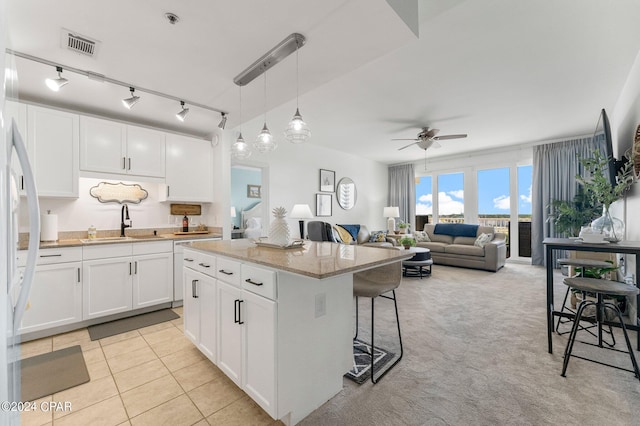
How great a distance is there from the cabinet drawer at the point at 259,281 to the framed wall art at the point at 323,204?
438cm

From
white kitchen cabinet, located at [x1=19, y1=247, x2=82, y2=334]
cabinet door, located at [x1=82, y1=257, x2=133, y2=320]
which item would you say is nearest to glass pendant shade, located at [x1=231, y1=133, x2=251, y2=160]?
cabinet door, located at [x1=82, y1=257, x2=133, y2=320]

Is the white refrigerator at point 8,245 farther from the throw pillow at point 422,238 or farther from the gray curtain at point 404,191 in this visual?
the gray curtain at point 404,191

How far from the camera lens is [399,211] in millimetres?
7742

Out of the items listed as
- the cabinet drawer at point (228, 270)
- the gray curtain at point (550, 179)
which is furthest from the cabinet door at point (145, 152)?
the gray curtain at point (550, 179)

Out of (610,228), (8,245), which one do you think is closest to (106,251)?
(8,245)

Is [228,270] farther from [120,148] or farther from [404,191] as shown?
[404,191]

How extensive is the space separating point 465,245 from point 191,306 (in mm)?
5462

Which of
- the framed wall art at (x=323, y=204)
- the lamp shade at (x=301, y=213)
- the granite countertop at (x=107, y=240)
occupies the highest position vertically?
the framed wall art at (x=323, y=204)

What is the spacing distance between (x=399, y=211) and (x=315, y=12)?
6.65 meters

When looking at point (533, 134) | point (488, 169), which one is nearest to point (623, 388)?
point (533, 134)

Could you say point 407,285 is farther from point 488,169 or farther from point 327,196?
point 488,169

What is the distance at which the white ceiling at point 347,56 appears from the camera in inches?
65.5

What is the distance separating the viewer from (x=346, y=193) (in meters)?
6.79

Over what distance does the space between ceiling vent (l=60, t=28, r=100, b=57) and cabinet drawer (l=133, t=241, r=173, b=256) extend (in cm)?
193
